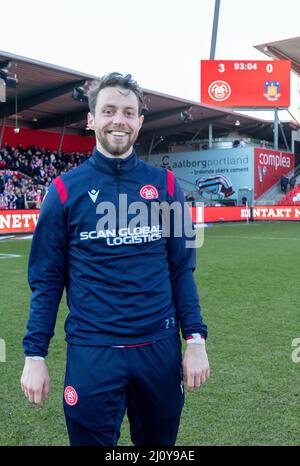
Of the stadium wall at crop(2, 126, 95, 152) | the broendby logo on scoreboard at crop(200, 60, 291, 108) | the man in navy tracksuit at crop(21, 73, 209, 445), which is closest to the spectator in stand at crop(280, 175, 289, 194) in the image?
the broendby logo on scoreboard at crop(200, 60, 291, 108)

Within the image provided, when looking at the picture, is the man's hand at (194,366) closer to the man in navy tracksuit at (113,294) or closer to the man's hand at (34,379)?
the man in navy tracksuit at (113,294)

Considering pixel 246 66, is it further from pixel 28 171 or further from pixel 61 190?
pixel 61 190

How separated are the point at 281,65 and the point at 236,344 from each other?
38816mm

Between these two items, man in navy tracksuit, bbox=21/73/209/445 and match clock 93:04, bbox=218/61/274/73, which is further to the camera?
match clock 93:04, bbox=218/61/274/73

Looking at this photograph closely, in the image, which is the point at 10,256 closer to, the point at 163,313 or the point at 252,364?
the point at 252,364

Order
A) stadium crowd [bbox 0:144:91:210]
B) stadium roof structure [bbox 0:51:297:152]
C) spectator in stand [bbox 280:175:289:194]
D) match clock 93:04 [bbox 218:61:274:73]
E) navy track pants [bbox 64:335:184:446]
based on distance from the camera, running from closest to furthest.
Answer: navy track pants [bbox 64:335:184:446]
stadium crowd [bbox 0:144:91:210]
stadium roof structure [bbox 0:51:297:152]
spectator in stand [bbox 280:175:289:194]
match clock 93:04 [bbox 218:61:274:73]

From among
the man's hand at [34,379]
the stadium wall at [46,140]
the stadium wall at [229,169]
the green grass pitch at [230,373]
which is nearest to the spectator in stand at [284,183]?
the stadium wall at [229,169]

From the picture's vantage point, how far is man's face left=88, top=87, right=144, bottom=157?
2158 millimetres

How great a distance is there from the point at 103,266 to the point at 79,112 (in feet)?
104

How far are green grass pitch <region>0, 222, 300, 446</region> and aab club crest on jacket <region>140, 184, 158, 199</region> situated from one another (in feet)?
6.00

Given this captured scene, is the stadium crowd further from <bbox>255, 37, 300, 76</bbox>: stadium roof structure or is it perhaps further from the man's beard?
the man's beard

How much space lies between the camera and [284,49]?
46125 mm

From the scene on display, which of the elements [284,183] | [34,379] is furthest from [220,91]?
[34,379]

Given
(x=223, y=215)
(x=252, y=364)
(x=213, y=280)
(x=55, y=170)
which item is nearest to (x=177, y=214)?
(x=252, y=364)
